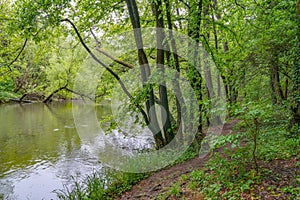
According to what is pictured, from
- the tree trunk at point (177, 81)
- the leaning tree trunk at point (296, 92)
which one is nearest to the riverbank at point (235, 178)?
the leaning tree trunk at point (296, 92)

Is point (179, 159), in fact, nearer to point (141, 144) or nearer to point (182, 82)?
point (182, 82)

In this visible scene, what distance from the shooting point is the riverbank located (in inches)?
110

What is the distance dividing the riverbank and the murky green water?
5.94ft

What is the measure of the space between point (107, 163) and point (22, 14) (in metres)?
4.59

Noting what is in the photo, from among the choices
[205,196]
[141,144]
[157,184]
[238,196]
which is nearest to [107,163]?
[141,144]

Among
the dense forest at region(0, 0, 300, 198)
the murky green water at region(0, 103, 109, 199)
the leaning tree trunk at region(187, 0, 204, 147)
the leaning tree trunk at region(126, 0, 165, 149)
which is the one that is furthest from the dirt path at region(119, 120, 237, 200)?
the murky green water at region(0, 103, 109, 199)

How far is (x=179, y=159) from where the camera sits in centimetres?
555

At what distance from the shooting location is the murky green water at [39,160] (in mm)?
5581

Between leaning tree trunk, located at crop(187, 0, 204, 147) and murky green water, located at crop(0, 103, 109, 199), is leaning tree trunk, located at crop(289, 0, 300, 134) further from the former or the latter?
murky green water, located at crop(0, 103, 109, 199)

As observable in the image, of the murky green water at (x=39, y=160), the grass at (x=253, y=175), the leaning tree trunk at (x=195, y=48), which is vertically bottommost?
the murky green water at (x=39, y=160)

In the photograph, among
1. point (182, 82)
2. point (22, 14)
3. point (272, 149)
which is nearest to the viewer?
point (272, 149)

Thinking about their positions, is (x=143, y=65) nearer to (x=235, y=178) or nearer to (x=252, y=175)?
(x=235, y=178)

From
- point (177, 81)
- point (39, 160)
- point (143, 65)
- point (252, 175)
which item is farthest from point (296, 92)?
point (39, 160)

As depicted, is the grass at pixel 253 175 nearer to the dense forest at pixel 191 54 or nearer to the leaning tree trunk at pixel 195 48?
the dense forest at pixel 191 54
